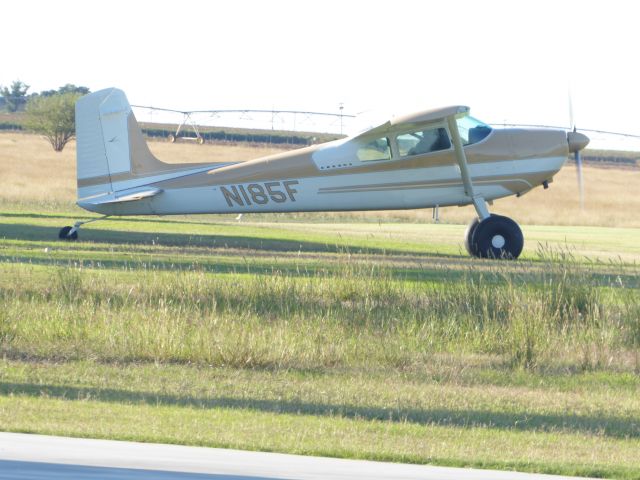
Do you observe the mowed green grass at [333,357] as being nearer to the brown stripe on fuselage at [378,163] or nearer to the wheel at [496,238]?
the wheel at [496,238]

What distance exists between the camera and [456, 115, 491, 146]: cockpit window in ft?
74.7

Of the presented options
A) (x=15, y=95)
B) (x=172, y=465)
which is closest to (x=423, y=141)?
(x=172, y=465)

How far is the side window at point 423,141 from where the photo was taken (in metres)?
22.6

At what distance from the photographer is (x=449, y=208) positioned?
4756 cm

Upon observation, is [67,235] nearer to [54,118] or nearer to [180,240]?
[180,240]

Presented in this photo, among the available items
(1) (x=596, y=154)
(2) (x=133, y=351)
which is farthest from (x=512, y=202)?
(1) (x=596, y=154)

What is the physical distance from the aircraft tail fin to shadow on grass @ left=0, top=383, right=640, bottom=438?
13.7 metres

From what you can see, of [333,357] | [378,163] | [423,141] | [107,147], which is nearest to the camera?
[333,357]

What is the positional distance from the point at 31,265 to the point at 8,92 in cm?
14127

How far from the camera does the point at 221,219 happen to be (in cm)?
3641

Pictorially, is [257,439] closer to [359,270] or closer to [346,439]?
[346,439]

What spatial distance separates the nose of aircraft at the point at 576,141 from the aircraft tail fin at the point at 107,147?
8.05m

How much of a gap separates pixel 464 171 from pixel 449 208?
82.6 ft

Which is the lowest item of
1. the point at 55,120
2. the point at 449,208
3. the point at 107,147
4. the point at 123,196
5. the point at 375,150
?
the point at 449,208
